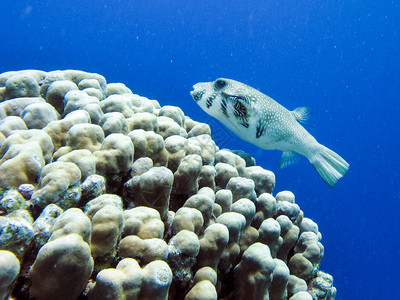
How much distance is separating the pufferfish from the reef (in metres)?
0.87

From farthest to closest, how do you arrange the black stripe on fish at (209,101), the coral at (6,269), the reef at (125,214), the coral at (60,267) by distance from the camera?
the black stripe on fish at (209,101) < the reef at (125,214) < the coral at (60,267) < the coral at (6,269)

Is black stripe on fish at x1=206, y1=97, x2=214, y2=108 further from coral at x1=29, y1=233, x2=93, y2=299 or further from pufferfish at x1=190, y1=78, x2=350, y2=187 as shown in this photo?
coral at x1=29, y1=233, x2=93, y2=299

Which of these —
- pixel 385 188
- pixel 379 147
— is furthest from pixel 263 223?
pixel 379 147

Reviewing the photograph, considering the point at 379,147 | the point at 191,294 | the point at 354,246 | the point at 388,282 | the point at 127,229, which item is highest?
the point at 379,147

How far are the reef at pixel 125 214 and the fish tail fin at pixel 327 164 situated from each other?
1.60 metres

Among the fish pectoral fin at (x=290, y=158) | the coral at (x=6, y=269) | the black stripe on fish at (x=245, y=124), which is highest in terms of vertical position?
the fish pectoral fin at (x=290, y=158)

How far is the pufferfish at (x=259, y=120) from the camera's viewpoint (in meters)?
4.59

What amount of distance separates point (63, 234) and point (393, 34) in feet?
360

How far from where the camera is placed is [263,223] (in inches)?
123

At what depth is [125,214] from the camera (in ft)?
7.00

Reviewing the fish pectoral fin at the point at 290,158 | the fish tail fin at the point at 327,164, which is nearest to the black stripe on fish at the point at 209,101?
the fish pectoral fin at the point at 290,158

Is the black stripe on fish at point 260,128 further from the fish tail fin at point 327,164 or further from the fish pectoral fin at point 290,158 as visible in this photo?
the fish tail fin at point 327,164

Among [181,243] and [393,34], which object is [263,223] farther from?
[393,34]

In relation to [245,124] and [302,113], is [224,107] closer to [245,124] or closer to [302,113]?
[245,124]
